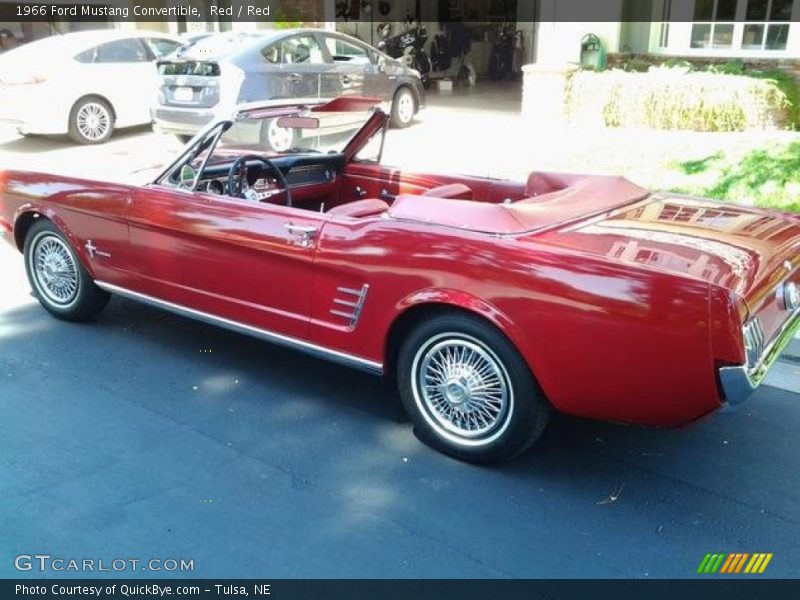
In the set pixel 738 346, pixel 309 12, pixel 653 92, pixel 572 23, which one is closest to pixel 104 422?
pixel 738 346

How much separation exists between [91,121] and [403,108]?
15.7ft

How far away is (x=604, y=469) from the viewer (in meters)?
3.57

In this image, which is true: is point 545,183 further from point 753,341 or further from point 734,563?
point 734,563

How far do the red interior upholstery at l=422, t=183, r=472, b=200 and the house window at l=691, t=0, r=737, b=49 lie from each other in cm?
1027

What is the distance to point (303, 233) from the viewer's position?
386 cm

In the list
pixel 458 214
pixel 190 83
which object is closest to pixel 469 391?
pixel 458 214

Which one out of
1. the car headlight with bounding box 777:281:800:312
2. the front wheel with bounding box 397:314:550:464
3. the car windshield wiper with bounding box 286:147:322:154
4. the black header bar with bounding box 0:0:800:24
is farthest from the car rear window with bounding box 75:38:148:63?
the car headlight with bounding box 777:281:800:312

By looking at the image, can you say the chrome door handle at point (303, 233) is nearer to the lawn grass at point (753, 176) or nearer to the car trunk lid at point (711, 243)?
the car trunk lid at point (711, 243)

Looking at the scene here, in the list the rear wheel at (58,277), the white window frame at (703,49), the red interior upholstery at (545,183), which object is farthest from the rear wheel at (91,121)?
the red interior upholstery at (545,183)

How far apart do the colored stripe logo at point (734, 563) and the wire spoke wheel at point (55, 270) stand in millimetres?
3945

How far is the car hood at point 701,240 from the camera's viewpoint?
3.14 metres

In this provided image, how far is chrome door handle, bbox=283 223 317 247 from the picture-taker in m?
3.84

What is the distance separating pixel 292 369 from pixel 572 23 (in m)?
9.67

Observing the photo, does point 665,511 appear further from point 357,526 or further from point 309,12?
point 309,12
